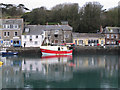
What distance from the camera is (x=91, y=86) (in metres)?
18.5

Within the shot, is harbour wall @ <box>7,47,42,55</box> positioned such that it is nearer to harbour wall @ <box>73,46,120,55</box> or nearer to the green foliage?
harbour wall @ <box>73,46,120,55</box>

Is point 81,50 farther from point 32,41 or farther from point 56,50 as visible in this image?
point 32,41

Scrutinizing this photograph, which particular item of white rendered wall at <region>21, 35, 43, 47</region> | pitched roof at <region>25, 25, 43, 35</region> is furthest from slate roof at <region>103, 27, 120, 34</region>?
white rendered wall at <region>21, 35, 43, 47</region>

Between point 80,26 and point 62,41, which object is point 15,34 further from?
point 80,26

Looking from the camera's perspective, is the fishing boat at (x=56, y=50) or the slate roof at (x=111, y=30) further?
the slate roof at (x=111, y=30)

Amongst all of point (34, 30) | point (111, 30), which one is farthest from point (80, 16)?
point (34, 30)

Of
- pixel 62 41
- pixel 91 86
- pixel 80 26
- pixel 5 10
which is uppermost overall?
pixel 5 10

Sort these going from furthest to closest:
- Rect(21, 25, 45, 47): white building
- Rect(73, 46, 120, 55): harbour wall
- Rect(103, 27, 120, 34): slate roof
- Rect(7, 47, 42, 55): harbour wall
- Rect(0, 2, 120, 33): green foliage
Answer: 1. Rect(0, 2, 120, 33): green foliage
2. Rect(103, 27, 120, 34): slate roof
3. Rect(21, 25, 45, 47): white building
4. Rect(73, 46, 120, 55): harbour wall
5. Rect(7, 47, 42, 55): harbour wall

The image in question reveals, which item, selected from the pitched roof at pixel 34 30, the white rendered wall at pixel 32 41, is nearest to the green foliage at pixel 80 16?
the pitched roof at pixel 34 30

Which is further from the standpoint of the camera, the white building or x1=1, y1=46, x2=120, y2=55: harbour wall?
the white building

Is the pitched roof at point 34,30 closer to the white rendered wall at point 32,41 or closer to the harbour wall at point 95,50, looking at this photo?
the white rendered wall at point 32,41

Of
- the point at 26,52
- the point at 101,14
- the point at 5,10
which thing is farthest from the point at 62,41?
the point at 5,10

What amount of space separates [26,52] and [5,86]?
26890 mm

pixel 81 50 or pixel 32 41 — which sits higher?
pixel 32 41
